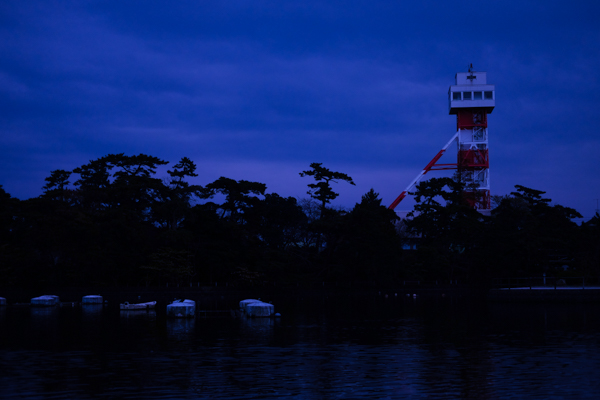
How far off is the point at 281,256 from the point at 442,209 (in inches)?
866

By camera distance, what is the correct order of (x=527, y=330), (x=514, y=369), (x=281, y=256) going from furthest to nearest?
1. (x=281, y=256)
2. (x=527, y=330)
3. (x=514, y=369)

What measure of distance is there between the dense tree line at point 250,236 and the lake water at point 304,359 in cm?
3191

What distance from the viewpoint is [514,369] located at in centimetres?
1753

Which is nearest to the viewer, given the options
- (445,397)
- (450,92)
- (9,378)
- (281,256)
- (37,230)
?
(445,397)

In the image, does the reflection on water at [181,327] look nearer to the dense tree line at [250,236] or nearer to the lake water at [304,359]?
the lake water at [304,359]

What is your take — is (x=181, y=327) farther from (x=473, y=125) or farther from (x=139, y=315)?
(x=473, y=125)

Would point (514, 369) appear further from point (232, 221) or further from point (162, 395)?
point (232, 221)

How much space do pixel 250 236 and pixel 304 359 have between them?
178 ft

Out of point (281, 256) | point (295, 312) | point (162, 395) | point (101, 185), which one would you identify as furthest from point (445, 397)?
point (101, 185)

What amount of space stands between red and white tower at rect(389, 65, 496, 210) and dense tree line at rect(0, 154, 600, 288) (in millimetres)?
13565

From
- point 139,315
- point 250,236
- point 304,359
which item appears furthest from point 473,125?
point 304,359

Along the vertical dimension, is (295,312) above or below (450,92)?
below

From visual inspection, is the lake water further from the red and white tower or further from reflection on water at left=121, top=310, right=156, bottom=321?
the red and white tower

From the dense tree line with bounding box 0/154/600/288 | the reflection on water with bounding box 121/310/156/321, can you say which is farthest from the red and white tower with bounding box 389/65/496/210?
the reflection on water with bounding box 121/310/156/321
